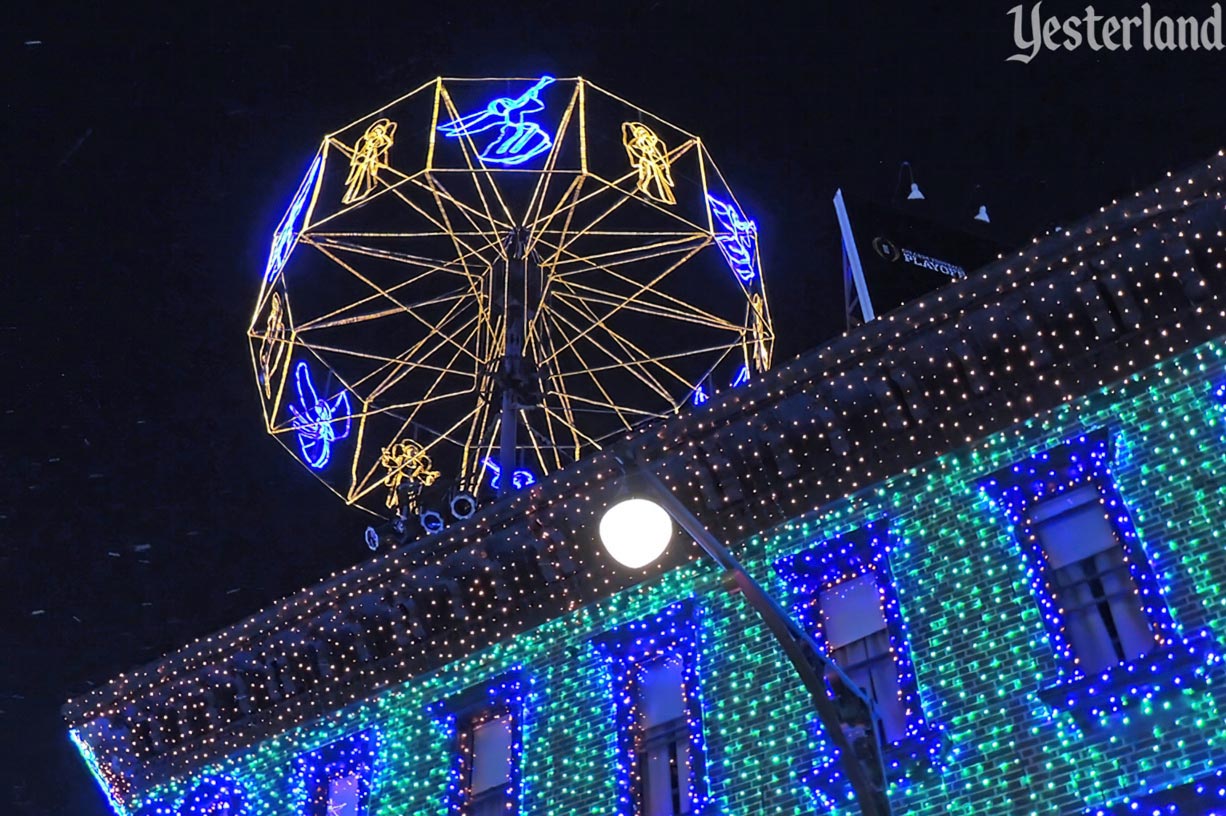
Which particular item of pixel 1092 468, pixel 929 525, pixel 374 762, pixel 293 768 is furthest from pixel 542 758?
pixel 1092 468

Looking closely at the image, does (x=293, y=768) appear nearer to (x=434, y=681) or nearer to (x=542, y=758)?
(x=434, y=681)

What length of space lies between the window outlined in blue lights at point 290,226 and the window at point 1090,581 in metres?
11.1

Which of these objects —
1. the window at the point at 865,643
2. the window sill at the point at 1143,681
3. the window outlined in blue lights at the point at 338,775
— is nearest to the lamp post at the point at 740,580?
the window sill at the point at 1143,681

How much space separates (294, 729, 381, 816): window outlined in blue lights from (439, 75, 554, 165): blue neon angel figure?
8208mm

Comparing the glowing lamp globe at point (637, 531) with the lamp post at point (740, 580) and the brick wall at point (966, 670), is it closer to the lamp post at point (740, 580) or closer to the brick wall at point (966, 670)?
the lamp post at point (740, 580)

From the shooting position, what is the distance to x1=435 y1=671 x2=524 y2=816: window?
53.8 ft

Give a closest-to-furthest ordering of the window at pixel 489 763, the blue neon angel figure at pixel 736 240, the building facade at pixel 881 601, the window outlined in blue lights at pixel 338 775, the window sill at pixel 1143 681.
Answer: the window sill at pixel 1143 681 → the building facade at pixel 881 601 → the window at pixel 489 763 → the window outlined in blue lights at pixel 338 775 → the blue neon angel figure at pixel 736 240

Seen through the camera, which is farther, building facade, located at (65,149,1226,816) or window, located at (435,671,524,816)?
window, located at (435,671,524,816)

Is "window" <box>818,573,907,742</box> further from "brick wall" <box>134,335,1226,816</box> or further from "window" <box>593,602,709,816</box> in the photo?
"window" <box>593,602,709,816</box>

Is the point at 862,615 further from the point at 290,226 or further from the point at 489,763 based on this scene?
the point at 290,226

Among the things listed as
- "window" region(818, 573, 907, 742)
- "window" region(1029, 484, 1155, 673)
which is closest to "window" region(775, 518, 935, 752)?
"window" region(818, 573, 907, 742)

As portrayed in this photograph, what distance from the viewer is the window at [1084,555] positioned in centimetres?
1261

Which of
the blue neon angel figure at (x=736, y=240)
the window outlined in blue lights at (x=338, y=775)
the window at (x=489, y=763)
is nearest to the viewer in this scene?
the window at (x=489, y=763)

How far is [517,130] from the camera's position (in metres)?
18.2
